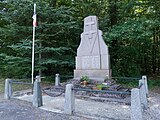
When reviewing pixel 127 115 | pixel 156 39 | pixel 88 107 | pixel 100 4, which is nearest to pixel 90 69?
pixel 88 107

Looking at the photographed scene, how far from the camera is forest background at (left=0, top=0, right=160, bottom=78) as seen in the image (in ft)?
35.6

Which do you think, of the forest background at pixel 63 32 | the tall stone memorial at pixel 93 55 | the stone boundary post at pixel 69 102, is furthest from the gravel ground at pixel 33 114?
the forest background at pixel 63 32

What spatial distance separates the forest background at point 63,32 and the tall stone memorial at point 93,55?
1.59 m

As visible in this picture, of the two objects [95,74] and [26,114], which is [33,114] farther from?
[95,74]

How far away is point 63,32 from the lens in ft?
38.8

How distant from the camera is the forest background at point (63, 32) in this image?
10.9 metres

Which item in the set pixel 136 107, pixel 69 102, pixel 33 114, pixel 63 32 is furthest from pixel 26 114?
pixel 63 32

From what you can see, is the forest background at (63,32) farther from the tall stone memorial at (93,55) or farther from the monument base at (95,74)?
the monument base at (95,74)

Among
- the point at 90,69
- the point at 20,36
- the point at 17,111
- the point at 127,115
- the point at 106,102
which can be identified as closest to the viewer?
the point at 127,115

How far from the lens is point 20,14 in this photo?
1116 centimetres

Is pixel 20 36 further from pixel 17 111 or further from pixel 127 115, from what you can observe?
pixel 127 115

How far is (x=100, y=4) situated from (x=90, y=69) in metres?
7.87

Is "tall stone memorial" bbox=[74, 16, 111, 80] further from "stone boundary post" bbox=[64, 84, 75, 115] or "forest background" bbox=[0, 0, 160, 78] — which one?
"stone boundary post" bbox=[64, 84, 75, 115]

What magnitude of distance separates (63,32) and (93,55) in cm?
344
